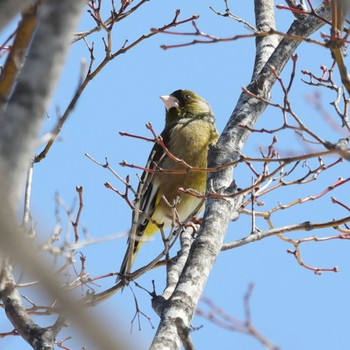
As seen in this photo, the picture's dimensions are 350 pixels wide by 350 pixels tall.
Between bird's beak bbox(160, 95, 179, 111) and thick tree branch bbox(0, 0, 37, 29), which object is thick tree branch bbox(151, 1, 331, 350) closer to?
thick tree branch bbox(0, 0, 37, 29)

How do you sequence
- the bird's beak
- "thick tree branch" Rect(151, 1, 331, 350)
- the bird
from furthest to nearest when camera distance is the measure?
the bird's beak → the bird → "thick tree branch" Rect(151, 1, 331, 350)

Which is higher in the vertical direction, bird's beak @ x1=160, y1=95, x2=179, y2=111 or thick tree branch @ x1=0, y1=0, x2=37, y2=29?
bird's beak @ x1=160, y1=95, x2=179, y2=111

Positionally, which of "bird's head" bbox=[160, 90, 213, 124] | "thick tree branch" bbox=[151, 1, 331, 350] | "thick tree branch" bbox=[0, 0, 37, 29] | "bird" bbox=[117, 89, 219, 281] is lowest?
"thick tree branch" bbox=[0, 0, 37, 29]

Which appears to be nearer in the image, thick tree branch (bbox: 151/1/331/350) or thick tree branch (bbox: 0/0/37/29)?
thick tree branch (bbox: 0/0/37/29)

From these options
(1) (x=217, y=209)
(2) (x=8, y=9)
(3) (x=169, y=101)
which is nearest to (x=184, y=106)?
(3) (x=169, y=101)

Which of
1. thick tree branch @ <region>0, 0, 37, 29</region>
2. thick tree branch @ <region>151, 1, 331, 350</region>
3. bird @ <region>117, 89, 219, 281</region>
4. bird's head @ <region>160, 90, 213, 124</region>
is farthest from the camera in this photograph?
bird's head @ <region>160, 90, 213, 124</region>

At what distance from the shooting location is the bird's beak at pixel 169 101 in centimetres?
742

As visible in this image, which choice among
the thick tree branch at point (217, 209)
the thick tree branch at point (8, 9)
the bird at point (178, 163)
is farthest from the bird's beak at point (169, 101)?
the thick tree branch at point (8, 9)

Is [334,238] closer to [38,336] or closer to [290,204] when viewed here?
[290,204]

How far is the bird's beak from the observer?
24.3 ft

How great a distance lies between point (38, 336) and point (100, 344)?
2298 millimetres

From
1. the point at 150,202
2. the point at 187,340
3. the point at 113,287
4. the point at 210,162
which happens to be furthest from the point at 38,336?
the point at 150,202

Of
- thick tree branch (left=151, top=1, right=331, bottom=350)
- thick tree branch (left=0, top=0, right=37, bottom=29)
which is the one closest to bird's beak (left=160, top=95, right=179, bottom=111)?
thick tree branch (left=151, top=1, right=331, bottom=350)

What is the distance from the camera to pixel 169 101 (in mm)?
7426
